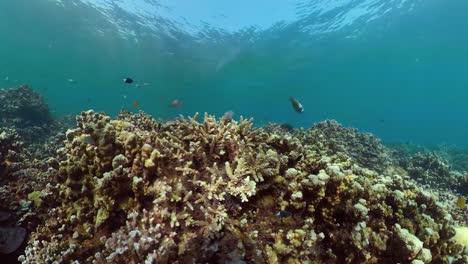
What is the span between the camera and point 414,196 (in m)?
4.74

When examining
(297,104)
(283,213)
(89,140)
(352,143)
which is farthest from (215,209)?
(352,143)

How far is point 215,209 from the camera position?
341 centimetres

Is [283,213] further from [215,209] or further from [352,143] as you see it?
[352,143]

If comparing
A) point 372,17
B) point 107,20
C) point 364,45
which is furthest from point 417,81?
point 107,20

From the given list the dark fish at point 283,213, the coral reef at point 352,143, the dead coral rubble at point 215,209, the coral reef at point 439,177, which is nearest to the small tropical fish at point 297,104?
the coral reef at point 352,143

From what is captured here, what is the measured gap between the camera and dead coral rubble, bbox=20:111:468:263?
130 inches

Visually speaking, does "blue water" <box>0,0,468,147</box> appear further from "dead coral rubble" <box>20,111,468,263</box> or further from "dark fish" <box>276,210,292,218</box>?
"dark fish" <box>276,210,292,218</box>

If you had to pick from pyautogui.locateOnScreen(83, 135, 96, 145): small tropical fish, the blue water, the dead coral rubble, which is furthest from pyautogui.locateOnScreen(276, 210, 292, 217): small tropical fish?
the blue water

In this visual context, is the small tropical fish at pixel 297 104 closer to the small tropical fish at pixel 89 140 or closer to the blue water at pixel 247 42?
the small tropical fish at pixel 89 140

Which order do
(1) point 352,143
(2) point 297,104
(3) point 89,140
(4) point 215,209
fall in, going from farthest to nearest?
(1) point 352,143
(2) point 297,104
(3) point 89,140
(4) point 215,209

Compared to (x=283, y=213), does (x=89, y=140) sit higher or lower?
lower

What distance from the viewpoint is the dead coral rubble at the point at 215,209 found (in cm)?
329

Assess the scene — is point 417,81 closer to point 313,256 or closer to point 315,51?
point 315,51

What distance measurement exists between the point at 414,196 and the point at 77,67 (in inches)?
3195
